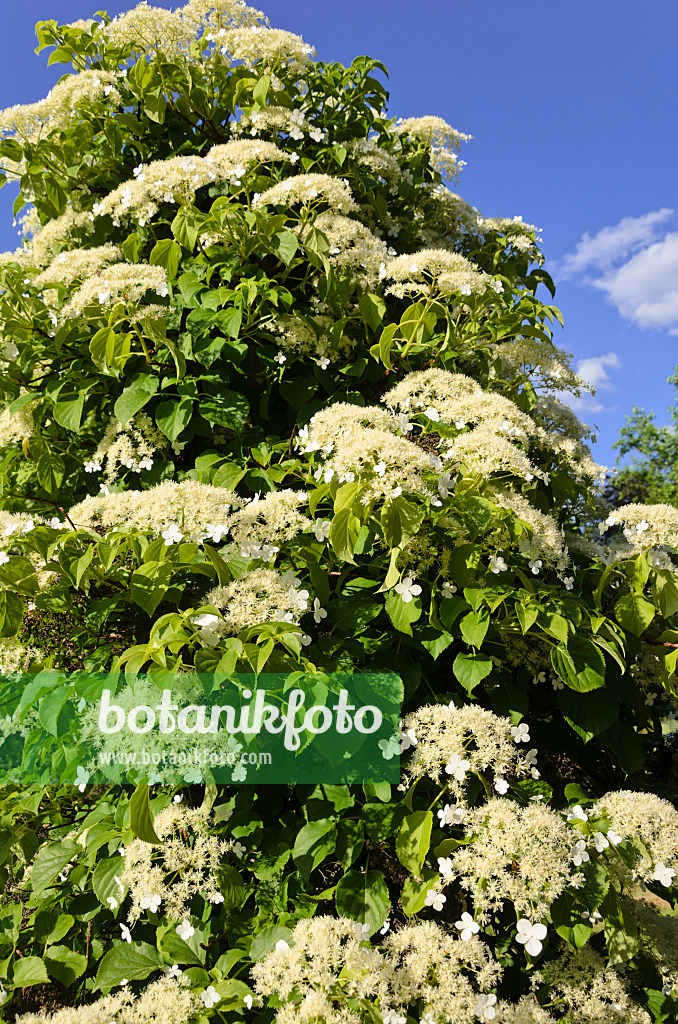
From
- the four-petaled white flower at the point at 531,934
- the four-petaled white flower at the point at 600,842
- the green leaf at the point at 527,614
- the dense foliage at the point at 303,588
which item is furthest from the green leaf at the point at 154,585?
the four-petaled white flower at the point at 600,842

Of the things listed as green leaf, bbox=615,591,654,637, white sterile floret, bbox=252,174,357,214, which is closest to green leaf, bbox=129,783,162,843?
green leaf, bbox=615,591,654,637

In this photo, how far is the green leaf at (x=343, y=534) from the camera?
1.71 metres

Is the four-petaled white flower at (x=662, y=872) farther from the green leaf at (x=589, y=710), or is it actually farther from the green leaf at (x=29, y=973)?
the green leaf at (x=29, y=973)

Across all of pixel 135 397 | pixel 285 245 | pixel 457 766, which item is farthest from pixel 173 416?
pixel 457 766

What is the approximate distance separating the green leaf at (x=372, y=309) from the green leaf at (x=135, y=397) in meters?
0.86

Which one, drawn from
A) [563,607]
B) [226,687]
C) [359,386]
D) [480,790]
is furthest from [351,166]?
[480,790]

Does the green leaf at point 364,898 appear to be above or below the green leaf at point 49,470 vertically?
below

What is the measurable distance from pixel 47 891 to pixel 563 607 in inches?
76.4

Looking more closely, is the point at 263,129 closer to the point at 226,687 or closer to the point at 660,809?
the point at 226,687

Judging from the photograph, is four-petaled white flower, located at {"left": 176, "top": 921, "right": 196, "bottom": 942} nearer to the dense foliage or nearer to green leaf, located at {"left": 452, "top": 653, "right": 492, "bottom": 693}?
the dense foliage

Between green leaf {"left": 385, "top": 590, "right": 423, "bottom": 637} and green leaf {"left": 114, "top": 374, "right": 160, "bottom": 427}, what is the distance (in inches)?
45.0

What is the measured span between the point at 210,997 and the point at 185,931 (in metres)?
0.20

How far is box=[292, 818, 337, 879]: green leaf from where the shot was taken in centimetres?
178

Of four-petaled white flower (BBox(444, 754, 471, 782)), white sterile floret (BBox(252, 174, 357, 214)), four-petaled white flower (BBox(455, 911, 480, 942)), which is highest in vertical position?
white sterile floret (BBox(252, 174, 357, 214))
